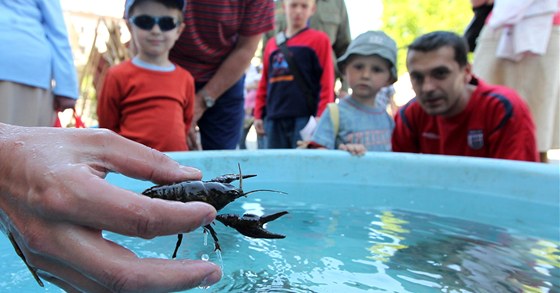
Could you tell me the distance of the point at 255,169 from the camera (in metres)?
2.69

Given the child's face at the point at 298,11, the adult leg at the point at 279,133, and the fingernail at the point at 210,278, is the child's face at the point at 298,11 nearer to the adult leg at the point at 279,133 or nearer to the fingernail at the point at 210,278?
the adult leg at the point at 279,133

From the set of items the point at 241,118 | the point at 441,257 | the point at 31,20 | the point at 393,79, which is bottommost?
the point at 441,257

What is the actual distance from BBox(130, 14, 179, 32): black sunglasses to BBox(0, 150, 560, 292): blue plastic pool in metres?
0.96

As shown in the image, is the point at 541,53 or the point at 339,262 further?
the point at 541,53

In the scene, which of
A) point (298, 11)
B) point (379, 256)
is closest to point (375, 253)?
point (379, 256)

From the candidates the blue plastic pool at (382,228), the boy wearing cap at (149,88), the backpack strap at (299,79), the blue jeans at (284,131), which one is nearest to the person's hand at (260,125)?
the blue jeans at (284,131)

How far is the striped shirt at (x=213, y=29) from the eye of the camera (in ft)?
11.0

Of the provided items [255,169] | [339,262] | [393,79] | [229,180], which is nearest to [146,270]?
[229,180]

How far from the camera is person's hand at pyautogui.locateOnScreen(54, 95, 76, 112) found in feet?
9.40

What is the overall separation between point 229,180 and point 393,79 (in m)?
2.86

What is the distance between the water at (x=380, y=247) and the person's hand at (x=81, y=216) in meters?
0.56

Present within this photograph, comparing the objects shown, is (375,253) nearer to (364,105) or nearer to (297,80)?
(364,105)

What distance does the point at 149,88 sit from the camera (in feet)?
10.2

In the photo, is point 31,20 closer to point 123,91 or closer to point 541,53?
point 123,91
